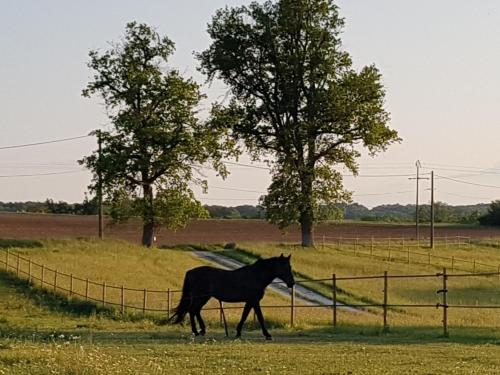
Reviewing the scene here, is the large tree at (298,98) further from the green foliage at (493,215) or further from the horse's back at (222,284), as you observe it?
the green foliage at (493,215)

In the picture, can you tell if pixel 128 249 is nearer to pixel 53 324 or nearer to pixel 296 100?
pixel 296 100

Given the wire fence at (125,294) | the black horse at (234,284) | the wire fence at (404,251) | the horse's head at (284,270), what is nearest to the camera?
the black horse at (234,284)

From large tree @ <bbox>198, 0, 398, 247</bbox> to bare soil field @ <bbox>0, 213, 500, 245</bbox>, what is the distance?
9.08 m

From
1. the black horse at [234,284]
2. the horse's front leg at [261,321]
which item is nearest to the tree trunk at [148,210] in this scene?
the black horse at [234,284]

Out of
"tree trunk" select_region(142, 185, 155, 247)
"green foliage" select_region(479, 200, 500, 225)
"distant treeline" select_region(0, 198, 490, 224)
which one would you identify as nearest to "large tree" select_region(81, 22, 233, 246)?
"tree trunk" select_region(142, 185, 155, 247)

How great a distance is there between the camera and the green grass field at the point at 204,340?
15.2m

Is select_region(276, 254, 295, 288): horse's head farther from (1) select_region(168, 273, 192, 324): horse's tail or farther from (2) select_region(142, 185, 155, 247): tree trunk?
(2) select_region(142, 185, 155, 247): tree trunk

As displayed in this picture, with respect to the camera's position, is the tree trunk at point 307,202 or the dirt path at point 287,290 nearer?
the dirt path at point 287,290

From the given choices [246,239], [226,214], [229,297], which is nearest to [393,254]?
[246,239]

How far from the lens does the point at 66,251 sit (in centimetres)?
5475

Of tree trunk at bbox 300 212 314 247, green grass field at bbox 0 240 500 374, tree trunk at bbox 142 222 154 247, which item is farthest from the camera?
tree trunk at bbox 300 212 314 247

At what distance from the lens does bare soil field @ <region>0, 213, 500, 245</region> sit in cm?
7356

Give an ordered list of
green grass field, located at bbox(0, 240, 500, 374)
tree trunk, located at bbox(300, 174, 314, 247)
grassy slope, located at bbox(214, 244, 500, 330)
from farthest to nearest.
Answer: tree trunk, located at bbox(300, 174, 314, 247), grassy slope, located at bbox(214, 244, 500, 330), green grass field, located at bbox(0, 240, 500, 374)

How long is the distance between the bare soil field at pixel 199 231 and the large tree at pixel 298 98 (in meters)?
9.08
